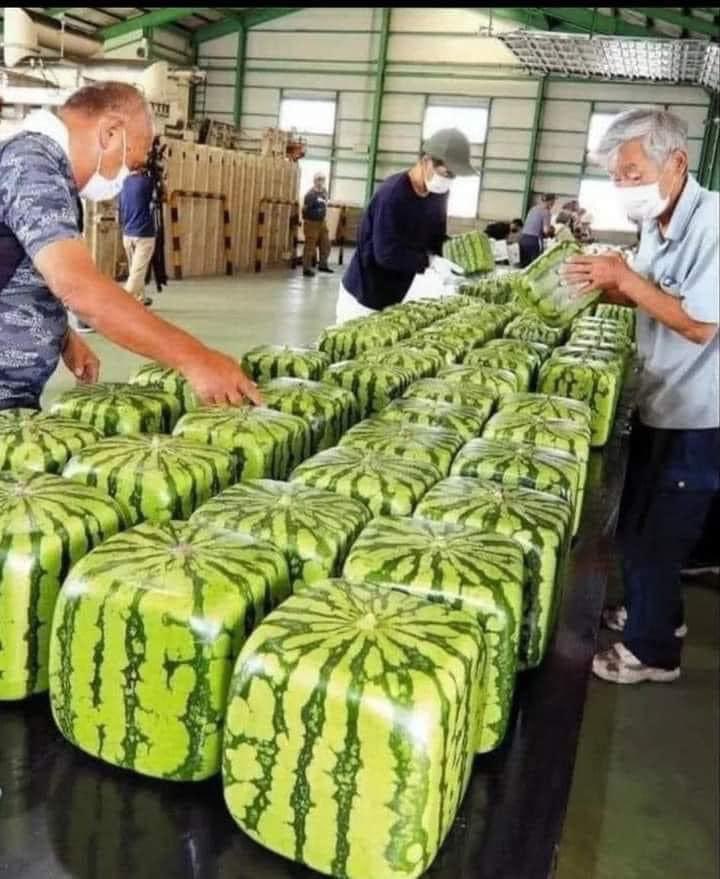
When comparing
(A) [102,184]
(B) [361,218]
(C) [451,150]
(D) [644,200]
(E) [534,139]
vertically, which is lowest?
(B) [361,218]

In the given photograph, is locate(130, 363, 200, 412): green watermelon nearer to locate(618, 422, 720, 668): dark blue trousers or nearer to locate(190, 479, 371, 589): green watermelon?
locate(190, 479, 371, 589): green watermelon

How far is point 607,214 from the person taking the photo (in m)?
24.8

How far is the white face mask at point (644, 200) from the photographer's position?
2.88 metres

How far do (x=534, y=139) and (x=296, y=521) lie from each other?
25.8 meters

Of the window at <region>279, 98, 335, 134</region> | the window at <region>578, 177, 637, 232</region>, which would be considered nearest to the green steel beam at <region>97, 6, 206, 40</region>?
the window at <region>279, 98, 335, 134</region>

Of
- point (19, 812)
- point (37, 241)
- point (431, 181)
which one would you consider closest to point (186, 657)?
point (19, 812)

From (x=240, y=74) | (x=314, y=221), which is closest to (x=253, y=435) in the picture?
(x=314, y=221)

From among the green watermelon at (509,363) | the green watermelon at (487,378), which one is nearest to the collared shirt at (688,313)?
the green watermelon at (509,363)

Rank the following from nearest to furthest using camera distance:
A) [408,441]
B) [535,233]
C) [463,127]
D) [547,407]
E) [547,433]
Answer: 1. [408,441]
2. [547,433]
3. [547,407]
4. [535,233]
5. [463,127]

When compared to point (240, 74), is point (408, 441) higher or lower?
lower

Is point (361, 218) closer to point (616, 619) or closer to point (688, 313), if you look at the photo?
point (616, 619)

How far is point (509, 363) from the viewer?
10.3ft

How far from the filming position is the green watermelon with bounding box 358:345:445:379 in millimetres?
2992

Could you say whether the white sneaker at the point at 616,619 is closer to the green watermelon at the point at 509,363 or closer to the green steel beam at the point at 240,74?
the green watermelon at the point at 509,363
